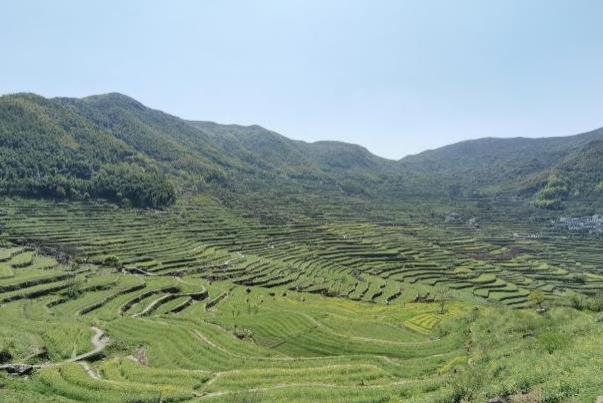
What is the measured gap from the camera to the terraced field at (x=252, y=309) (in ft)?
101

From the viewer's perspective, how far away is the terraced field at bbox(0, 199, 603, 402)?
101 ft

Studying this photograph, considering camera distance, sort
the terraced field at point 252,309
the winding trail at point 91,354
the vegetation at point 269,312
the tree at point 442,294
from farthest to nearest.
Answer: the tree at point 442,294 → the winding trail at point 91,354 → the terraced field at point 252,309 → the vegetation at point 269,312

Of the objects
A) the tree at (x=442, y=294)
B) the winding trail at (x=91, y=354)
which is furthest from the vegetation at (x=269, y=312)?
the tree at (x=442, y=294)

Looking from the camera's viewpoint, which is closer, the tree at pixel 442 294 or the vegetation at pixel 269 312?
the vegetation at pixel 269 312

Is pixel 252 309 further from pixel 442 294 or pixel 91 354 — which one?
pixel 442 294

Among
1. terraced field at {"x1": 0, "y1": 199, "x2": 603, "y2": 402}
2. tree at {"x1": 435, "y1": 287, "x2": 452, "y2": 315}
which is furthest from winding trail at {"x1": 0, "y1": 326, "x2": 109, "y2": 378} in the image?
tree at {"x1": 435, "y1": 287, "x2": 452, "y2": 315}

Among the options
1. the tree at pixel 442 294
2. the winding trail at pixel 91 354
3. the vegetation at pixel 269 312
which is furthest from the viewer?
the tree at pixel 442 294

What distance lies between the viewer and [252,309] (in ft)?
210

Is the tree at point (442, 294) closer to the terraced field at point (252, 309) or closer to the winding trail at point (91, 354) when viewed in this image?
the terraced field at point (252, 309)

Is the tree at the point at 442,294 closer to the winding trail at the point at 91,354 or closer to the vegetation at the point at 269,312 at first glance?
the vegetation at the point at 269,312

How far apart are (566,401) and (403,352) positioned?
87.0 ft

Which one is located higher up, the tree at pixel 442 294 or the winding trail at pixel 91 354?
the winding trail at pixel 91 354

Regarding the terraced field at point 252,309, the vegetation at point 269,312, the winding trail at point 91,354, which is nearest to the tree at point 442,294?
the vegetation at point 269,312

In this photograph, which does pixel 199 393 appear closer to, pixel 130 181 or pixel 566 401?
pixel 566 401
